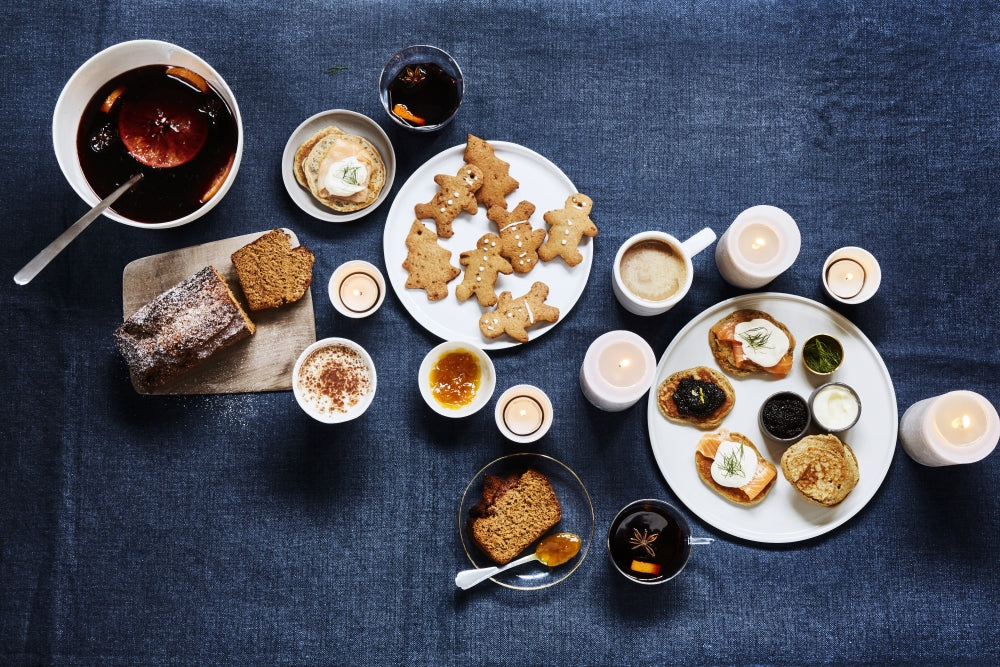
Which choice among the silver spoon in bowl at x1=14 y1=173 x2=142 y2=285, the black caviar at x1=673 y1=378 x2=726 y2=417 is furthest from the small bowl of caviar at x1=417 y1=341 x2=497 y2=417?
the silver spoon in bowl at x1=14 y1=173 x2=142 y2=285

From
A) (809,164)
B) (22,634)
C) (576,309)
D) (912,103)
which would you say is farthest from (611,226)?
(22,634)

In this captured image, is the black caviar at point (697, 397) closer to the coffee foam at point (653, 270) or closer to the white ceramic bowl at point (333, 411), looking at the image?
the coffee foam at point (653, 270)

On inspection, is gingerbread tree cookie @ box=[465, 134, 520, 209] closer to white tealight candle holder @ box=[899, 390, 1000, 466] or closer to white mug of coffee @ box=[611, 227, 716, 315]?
white mug of coffee @ box=[611, 227, 716, 315]

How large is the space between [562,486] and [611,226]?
850 mm

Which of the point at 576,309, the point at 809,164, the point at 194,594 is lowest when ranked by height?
the point at 194,594

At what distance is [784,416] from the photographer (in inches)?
86.8

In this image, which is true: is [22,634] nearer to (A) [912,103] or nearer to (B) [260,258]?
(B) [260,258]

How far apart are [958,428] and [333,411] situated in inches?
75.6

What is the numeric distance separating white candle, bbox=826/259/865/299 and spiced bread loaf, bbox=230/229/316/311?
5.46 ft

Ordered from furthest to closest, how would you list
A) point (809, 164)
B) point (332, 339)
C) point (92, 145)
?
1. point (809, 164)
2. point (332, 339)
3. point (92, 145)

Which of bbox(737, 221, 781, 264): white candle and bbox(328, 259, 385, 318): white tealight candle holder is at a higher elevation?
bbox(737, 221, 781, 264): white candle

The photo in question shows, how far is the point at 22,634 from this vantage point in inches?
86.4

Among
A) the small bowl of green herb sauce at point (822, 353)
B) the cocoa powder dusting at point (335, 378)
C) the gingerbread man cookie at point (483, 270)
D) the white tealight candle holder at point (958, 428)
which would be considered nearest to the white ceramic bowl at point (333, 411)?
the cocoa powder dusting at point (335, 378)

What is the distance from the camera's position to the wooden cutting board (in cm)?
224
